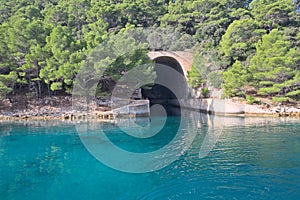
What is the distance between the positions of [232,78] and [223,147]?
1242 centimetres

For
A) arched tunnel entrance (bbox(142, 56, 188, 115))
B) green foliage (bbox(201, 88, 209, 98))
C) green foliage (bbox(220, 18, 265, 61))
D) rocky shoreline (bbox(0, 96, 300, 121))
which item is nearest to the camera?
rocky shoreline (bbox(0, 96, 300, 121))

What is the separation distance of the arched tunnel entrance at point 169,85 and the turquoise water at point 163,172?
1521cm

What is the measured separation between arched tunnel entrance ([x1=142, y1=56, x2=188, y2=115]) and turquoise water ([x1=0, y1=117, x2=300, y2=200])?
15209 millimetres

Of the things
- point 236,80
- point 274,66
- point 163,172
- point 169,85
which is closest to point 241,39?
point 274,66

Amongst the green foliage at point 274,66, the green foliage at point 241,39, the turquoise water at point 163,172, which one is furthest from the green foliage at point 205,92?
the turquoise water at point 163,172

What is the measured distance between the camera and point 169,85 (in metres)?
33.8

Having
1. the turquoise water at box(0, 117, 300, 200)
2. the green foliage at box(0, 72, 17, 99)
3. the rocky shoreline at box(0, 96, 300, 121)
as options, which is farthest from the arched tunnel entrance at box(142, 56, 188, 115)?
the turquoise water at box(0, 117, 300, 200)

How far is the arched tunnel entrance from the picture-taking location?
29031mm

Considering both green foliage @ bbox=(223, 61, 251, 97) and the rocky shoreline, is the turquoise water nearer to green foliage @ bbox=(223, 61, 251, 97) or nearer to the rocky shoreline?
the rocky shoreline

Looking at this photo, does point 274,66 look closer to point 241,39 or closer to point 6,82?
point 241,39

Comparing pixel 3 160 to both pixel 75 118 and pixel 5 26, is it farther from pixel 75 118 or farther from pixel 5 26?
pixel 5 26

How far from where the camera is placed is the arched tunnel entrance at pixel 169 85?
2903 centimetres

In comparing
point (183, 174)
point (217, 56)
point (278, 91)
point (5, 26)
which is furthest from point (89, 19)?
point (183, 174)

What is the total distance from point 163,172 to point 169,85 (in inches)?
1035
